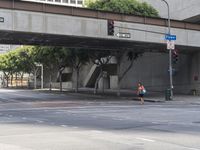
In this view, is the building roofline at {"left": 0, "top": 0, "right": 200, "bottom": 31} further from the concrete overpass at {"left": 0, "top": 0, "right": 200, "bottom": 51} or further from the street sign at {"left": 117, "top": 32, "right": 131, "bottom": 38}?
the street sign at {"left": 117, "top": 32, "right": 131, "bottom": 38}

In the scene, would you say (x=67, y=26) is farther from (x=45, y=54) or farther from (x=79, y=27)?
(x=45, y=54)

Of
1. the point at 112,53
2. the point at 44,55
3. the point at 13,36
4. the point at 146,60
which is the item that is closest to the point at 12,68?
the point at 44,55

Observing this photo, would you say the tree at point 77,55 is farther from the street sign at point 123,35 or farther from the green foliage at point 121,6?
the street sign at point 123,35

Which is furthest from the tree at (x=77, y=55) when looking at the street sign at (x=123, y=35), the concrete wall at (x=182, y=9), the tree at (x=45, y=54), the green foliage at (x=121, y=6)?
the concrete wall at (x=182, y=9)

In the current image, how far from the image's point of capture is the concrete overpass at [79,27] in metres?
35.5

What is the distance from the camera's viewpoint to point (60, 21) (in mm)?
37719

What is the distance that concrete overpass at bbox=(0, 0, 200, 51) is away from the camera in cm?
3547

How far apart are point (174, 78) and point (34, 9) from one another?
2605cm

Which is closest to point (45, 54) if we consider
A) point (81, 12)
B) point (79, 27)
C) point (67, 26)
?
point (81, 12)

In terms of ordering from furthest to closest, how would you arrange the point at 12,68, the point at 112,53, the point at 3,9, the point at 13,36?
the point at 12,68, the point at 112,53, the point at 13,36, the point at 3,9

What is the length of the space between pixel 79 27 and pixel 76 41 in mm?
4977

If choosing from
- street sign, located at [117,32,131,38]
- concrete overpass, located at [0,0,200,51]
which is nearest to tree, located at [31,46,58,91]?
concrete overpass, located at [0,0,200,51]

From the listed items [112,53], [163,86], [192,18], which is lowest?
[163,86]

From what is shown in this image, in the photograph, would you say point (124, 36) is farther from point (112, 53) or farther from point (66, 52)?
point (66, 52)
